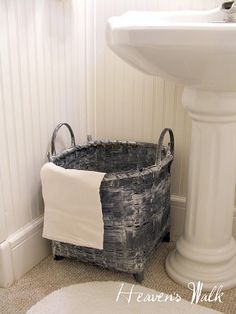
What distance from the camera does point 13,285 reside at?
1186 millimetres

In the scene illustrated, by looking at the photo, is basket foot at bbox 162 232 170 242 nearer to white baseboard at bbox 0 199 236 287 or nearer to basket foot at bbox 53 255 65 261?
white baseboard at bbox 0 199 236 287

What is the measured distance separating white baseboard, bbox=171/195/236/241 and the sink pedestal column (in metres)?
0.23

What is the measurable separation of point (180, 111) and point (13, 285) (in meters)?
0.81

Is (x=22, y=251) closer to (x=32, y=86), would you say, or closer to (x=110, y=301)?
(x=110, y=301)

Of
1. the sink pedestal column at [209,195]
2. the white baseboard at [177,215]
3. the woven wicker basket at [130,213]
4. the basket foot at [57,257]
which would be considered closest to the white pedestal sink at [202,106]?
the sink pedestal column at [209,195]

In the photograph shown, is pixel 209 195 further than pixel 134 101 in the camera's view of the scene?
No

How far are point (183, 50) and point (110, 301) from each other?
2.37 feet

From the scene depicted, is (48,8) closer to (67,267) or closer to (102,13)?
(102,13)

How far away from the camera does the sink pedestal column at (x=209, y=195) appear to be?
1.04 metres

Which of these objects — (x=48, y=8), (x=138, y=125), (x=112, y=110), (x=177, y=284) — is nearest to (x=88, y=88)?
(x=112, y=110)

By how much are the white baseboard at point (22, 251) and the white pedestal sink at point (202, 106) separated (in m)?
0.44

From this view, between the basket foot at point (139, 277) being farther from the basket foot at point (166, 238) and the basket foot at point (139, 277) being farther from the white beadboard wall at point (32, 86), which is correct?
the white beadboard wall at point (32, 86)

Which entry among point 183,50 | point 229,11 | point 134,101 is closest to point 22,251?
point 134,101

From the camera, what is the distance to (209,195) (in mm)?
1127
